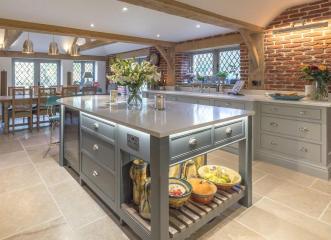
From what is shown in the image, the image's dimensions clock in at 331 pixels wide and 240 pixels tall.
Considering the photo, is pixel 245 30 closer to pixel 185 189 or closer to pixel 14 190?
pixel 185 189

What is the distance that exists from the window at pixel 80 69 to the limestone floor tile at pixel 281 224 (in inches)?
346

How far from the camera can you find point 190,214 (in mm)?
1768

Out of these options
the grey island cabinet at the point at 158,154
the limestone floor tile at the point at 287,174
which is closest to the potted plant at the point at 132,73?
the grey island cabinet at the point at 158,154

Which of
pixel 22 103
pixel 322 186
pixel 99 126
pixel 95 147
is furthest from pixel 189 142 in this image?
pixel 22 103

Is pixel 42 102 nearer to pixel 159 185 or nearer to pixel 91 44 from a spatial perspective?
pixel 91 44

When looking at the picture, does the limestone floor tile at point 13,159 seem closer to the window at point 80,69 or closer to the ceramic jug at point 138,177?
the ceramic jug at point 138,177

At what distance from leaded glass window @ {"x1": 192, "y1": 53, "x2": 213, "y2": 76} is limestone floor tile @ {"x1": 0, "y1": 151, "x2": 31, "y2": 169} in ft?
13.2

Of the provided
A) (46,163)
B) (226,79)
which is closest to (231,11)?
(226,79)

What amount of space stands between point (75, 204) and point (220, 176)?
55.8 inches

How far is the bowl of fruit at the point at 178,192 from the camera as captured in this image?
1.79 metres

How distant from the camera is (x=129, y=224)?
5.87 feet

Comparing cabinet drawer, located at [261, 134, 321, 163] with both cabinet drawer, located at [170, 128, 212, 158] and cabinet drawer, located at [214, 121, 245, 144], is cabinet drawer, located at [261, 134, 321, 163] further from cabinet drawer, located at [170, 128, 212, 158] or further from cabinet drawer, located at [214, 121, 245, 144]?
cabinet drawer, located at [170, 128, 212, 158]

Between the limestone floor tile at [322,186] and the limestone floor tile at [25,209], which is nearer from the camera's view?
the limestone floor tile at [25,209]

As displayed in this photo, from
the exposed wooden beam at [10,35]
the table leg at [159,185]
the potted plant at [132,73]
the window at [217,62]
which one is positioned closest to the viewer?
the table leg at [159,185]
